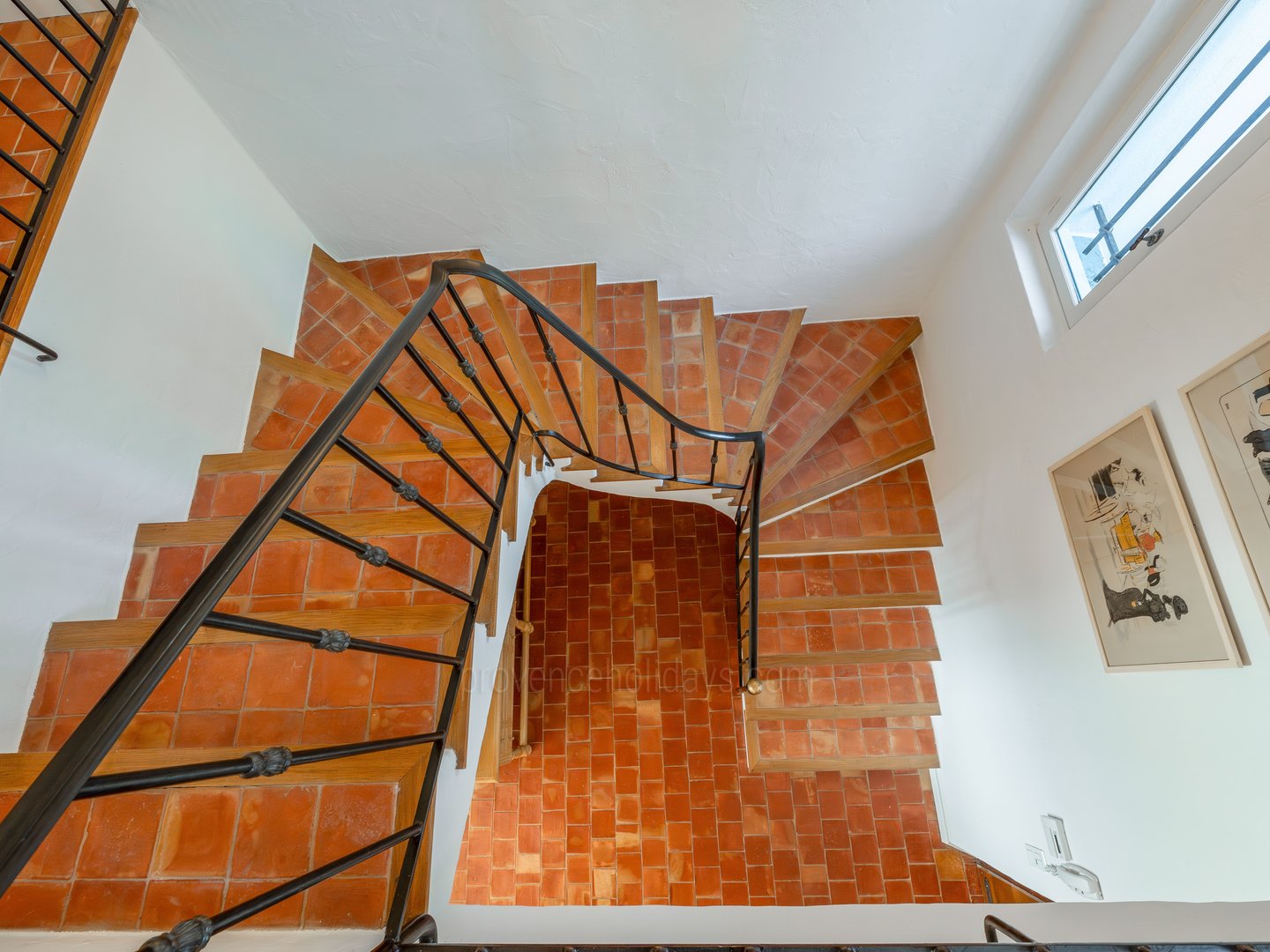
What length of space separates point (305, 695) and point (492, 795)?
2.96m

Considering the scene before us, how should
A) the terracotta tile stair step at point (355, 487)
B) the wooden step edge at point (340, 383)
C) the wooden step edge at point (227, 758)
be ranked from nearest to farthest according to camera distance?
1. the wooden step edge at point (227, 758)
2. the terracotta tile stair step at point (355, 487)
3. the wooden step edge at point (340, 383)

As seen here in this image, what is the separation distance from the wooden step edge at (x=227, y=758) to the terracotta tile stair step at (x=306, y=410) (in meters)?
1.15

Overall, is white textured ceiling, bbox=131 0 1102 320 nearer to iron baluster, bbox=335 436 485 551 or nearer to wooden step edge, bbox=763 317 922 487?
wooden step edge, bbox=763 317 922 487

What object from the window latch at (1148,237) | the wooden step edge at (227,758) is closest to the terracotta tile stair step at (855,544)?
the window latch at (1148,237)

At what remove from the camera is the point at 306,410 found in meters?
2.44

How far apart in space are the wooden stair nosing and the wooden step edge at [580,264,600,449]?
0.60 meters

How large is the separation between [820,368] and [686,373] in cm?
88

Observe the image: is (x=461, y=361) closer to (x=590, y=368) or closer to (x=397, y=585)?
(x=397, y=585)

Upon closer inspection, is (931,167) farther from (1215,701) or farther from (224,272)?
(224,272)

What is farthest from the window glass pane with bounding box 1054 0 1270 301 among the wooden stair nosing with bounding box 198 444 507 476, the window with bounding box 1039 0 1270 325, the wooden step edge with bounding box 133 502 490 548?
the wooden step edge with bounding box 133 502 490 548

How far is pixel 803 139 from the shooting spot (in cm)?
241

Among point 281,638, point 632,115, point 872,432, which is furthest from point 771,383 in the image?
point 281,638

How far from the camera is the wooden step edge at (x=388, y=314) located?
2572 millimetres

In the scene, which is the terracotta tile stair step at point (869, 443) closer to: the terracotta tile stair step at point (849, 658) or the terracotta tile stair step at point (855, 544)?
the terracotta tile stair step at point (855, 544)
